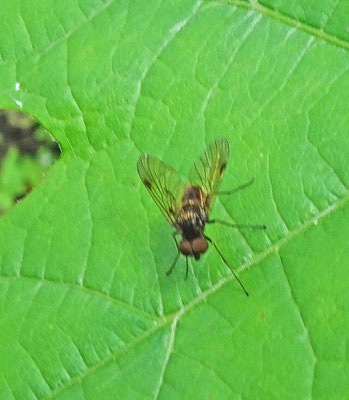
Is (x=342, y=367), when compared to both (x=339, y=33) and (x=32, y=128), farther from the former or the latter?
(x=32, y=128)

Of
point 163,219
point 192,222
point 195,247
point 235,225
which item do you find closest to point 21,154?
point 163,219

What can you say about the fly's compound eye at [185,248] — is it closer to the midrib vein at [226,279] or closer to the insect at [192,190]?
the insect at [192,190]

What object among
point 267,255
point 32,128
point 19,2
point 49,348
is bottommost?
point 49,348

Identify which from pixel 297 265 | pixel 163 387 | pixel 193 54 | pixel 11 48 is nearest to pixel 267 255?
pixel 297 265

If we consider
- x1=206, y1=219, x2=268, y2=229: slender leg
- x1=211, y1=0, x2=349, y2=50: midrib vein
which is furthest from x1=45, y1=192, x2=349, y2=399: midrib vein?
x1=211, y1=0, x2=349, y2=50: midrib vein

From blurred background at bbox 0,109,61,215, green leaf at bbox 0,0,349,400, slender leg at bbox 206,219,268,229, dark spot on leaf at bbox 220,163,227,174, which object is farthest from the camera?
blurred background at bbox 0,109,61,215

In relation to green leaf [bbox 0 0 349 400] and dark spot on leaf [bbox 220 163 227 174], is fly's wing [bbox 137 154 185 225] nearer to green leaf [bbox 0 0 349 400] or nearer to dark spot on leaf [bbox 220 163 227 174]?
green leaf [bbox 0 0 349 400]
